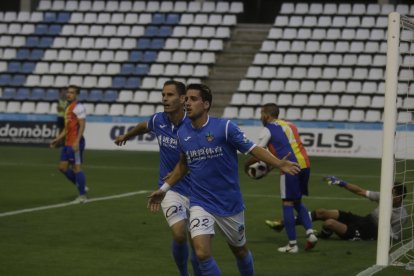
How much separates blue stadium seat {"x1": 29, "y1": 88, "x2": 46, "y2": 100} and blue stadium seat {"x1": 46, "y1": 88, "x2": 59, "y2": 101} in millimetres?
198

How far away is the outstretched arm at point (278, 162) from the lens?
28.5 feet

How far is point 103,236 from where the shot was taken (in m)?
14.3

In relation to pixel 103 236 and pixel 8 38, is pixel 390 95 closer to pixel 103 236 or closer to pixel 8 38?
pixel 103 236

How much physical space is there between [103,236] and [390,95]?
491cm

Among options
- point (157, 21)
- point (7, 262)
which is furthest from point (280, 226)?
point (157, 21)

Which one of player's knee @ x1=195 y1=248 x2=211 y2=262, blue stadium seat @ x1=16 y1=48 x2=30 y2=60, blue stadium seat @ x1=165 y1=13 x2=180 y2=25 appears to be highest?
blue stadium seat @ x1=165 y1=13 x2=180 y2=25

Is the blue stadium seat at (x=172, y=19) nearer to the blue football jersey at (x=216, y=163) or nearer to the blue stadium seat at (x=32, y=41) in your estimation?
the blue stadium seat at (x=32, y=41)

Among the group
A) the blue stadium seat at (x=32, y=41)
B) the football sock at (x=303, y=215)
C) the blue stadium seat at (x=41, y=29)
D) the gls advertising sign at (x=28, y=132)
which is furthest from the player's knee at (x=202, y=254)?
the blue stadium seat at (x=41, y=29)

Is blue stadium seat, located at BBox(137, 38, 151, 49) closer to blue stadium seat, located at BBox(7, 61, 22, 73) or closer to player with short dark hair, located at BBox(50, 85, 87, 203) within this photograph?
blue stadium seat, located at BBox(7, 61, 22, 73)

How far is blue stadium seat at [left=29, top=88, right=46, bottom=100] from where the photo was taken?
39281 mm

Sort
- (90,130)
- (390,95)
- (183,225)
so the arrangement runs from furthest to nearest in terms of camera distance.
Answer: (90,130)
(390,95)
(183,225)

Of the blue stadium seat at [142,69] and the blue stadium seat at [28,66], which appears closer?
the blue stadium seat at [142,69]

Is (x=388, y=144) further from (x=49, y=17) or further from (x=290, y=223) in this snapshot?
(x=49, y=17)

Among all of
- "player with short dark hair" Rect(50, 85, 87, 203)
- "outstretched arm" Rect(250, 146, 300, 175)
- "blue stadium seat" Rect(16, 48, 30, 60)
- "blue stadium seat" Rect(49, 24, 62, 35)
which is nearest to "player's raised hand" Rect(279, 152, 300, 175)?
"outstretched arm" Rect(250, 146, 300, 175)
